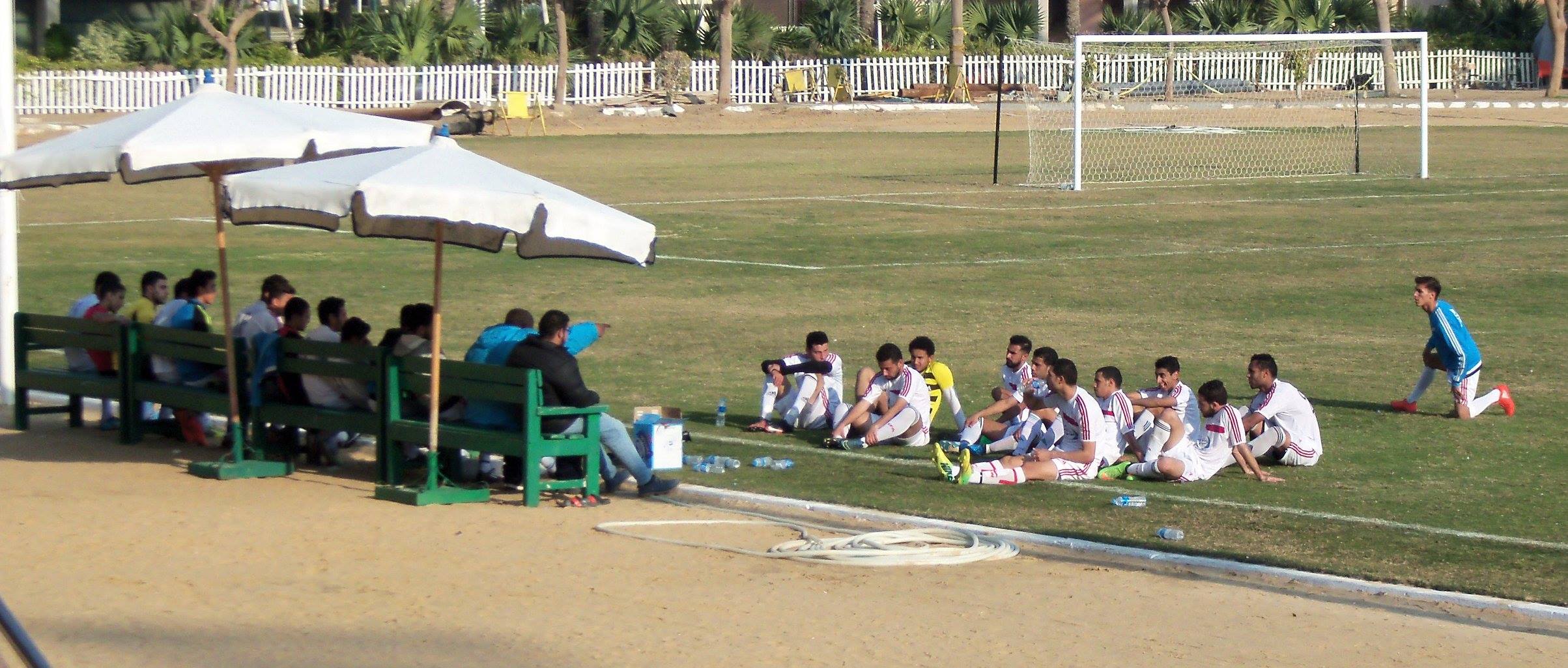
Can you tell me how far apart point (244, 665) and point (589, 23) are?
188ft

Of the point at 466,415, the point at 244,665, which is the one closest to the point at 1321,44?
the point at 466,415

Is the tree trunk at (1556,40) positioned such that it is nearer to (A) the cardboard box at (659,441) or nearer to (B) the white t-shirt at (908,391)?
(B) the white t-shirt at (908,391)

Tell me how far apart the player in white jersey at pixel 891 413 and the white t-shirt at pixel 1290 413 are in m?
2.08

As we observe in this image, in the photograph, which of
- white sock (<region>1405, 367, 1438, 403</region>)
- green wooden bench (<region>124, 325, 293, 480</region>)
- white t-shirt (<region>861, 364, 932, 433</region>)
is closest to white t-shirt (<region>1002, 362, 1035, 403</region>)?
white t-shirt (<region>861, 364, 932, 433</region>)

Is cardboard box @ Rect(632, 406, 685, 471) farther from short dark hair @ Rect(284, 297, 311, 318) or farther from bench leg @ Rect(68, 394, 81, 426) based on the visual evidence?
bench leg @ Rect(68, 394, 81, 426)

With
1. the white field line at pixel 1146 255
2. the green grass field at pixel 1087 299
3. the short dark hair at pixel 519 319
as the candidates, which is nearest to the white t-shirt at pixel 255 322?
the short dark hair at pixel 519 319

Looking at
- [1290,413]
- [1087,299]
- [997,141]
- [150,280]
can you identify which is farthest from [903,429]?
[997,141]

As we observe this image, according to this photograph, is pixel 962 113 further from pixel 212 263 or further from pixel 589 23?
pixel 212 263

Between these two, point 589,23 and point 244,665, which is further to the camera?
point 589,23

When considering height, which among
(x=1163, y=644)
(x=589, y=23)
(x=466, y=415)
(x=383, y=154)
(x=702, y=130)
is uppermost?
(x=589, y=23)

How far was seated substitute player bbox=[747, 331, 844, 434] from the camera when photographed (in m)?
12.6

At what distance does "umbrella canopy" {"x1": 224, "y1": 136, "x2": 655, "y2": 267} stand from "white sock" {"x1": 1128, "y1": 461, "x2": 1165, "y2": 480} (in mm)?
3283

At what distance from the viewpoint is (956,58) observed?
189 feet

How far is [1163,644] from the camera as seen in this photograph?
7457mm
